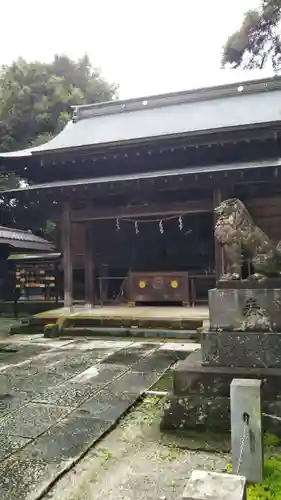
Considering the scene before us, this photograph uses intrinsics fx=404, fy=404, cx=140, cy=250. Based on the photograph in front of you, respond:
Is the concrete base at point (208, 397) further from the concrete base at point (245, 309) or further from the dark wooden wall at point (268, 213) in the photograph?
the dark wooden wall at point (268, 213)

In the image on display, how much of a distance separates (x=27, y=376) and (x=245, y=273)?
11.0ft

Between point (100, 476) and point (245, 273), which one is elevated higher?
point (245, 273)

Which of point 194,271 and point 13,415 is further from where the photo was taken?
point 194,271

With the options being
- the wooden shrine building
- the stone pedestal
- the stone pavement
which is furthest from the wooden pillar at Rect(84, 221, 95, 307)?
the stone pedestal

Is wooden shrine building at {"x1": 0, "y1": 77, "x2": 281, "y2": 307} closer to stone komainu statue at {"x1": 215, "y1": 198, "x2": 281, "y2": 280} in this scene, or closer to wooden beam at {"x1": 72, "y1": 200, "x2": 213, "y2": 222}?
A: wooden beam at {"x1": 72, "y1": 200, "x2": 213, "y2": 222}

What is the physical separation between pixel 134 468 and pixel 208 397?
1.06 metres

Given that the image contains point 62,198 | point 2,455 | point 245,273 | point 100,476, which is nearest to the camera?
point 100,476

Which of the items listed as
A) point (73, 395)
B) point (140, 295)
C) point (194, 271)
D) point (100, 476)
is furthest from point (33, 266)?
point (100, 476)

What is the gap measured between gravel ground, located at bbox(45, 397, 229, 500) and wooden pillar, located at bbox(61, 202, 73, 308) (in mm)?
7492

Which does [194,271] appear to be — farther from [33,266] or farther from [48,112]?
[48,112]

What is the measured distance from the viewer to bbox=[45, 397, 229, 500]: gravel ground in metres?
2.65

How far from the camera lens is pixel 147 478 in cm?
284

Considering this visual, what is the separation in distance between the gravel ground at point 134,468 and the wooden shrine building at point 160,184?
7.47m

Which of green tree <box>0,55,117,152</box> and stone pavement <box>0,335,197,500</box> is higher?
green tree <box>0,55,117,152</box>
